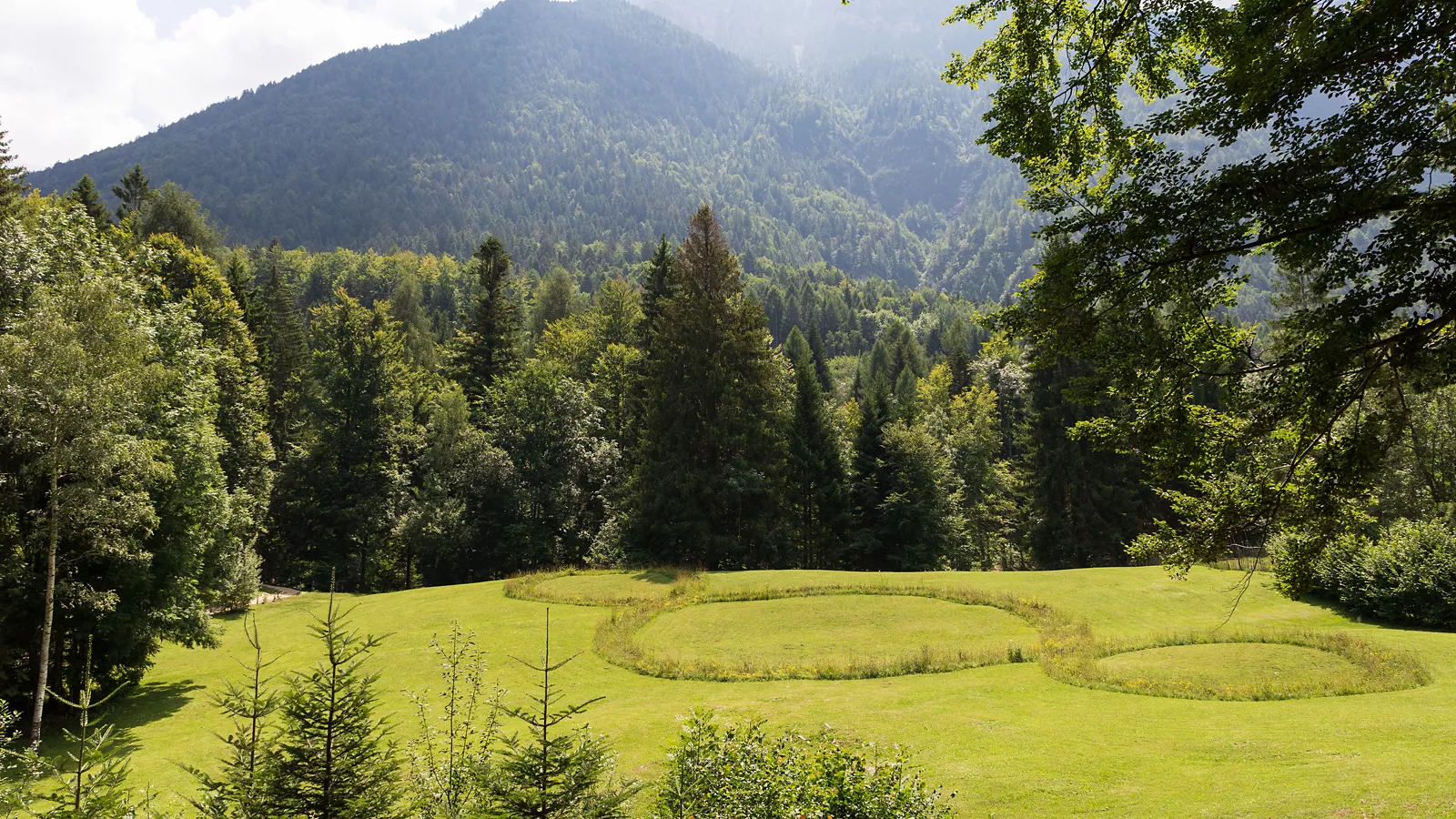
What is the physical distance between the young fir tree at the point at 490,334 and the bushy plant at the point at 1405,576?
49.3 metres

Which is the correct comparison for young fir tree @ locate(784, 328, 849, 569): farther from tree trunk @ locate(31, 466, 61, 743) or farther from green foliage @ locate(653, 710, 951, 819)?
green foliage @ locate(653, 710, 951, 819)

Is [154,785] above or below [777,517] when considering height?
below

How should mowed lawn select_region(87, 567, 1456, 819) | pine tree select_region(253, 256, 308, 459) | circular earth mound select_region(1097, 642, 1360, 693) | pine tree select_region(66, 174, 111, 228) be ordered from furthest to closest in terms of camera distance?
pine tree select_region(253, 256, 308, 459)
pine tree select_region(66, 174, 111, 228)
circular earth mound select_region(1097, 642, 1360, 693)
mowed lawn select_region(87, 567, 1456, 819)

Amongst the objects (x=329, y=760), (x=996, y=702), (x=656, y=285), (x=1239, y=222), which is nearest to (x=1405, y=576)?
(x=996, y=702)

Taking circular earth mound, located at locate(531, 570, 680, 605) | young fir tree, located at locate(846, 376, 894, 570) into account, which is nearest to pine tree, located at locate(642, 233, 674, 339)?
young fir tree, located at locate(846, 376, 894, 570)

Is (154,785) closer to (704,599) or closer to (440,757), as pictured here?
(440,757)

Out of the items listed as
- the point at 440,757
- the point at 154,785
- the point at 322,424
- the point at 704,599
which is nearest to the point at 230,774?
the point at 440,757

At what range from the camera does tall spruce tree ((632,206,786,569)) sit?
4041 cm

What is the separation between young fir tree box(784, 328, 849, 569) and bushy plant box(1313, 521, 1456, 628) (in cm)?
2710

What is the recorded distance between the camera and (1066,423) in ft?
147

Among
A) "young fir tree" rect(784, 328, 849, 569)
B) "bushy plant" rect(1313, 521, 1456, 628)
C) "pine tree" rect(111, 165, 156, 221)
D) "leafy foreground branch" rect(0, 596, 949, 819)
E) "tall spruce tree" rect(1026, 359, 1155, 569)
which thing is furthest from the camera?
"pine tree" rect(111, 165, 156, 221)

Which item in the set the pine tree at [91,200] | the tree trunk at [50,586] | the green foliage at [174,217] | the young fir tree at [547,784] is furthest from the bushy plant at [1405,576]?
the green foliage at [174,217]

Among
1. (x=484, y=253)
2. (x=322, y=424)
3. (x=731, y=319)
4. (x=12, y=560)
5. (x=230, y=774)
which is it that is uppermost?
(x=484, y=253)

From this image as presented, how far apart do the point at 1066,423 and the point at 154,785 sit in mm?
44906
